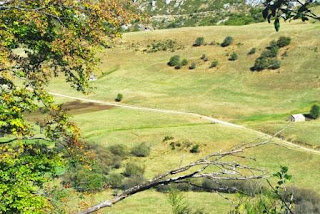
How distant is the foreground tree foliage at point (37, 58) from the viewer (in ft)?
47.1

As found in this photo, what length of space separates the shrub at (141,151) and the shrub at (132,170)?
4.14m

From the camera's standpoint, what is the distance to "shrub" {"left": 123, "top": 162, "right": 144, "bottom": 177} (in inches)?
1373

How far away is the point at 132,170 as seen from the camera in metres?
35.0

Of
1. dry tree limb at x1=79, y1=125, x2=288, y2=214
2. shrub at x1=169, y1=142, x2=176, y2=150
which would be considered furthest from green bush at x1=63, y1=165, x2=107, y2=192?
dry tree limb at x1=79, y1=125, x2=288, y2=214

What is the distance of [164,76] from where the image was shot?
79.2 meters

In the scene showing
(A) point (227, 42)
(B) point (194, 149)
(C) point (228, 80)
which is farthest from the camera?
(A) point (227, 42)

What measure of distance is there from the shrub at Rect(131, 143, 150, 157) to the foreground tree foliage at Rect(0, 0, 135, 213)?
22.8 metres

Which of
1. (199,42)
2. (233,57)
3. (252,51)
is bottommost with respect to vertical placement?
(233,57)

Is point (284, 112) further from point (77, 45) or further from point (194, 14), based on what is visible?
point (194, 14)

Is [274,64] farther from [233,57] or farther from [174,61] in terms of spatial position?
[174,61]

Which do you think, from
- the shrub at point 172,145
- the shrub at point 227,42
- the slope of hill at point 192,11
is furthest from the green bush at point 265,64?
the slope of hill at point 192,11

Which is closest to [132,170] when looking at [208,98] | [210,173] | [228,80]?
[210,173]

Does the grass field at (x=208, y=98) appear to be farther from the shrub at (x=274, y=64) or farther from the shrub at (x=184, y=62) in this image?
the shrub at (x=184, y=62)

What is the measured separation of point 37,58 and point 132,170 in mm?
19032
